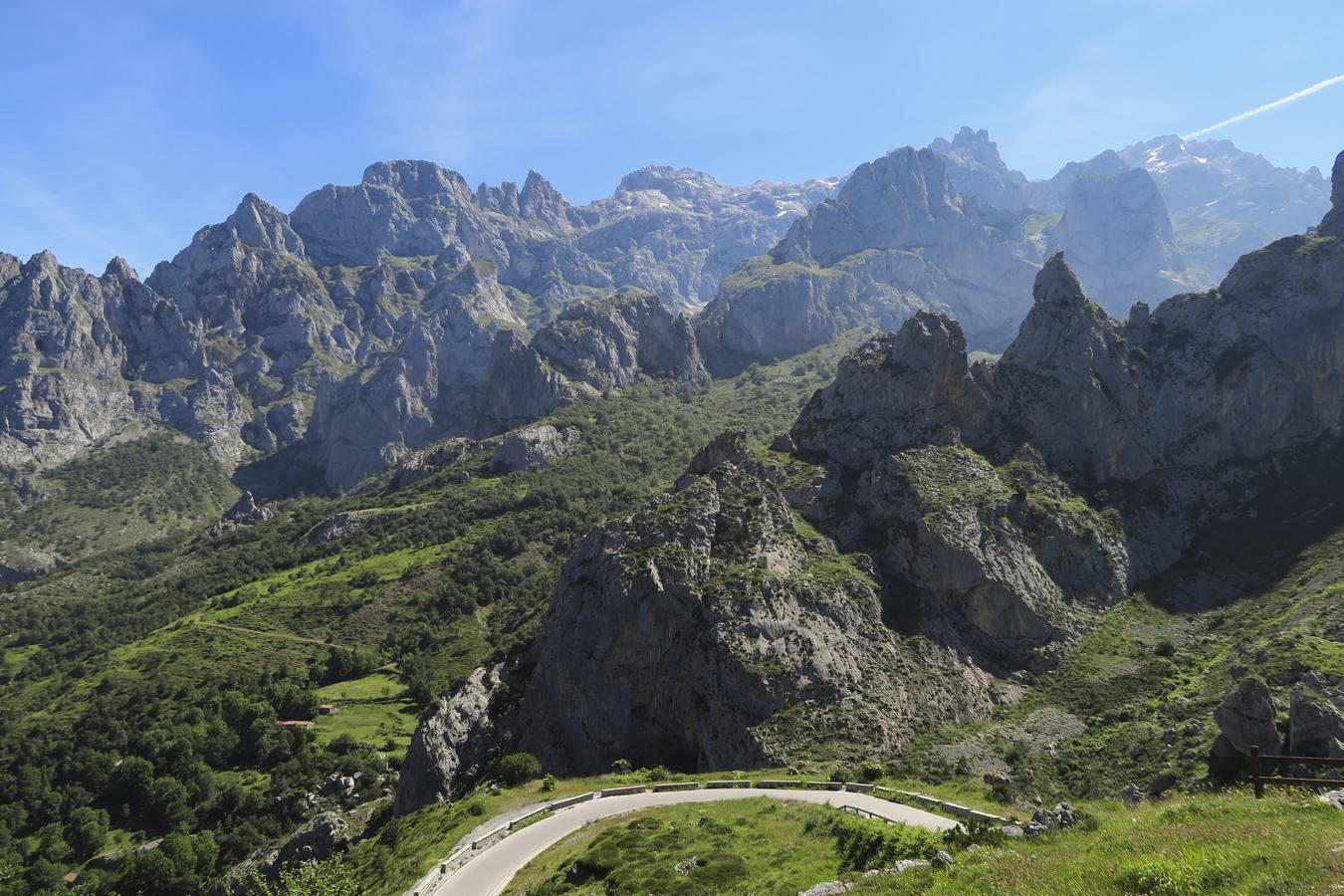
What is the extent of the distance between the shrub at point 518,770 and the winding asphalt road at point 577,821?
1581 cm

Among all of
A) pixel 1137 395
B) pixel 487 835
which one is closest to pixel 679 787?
pixel 487 835

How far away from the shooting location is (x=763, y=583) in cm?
8544

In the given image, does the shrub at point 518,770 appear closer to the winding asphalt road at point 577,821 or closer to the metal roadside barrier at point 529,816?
the metal roadside barrier at point 529,816

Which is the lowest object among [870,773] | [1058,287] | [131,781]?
[870,773]

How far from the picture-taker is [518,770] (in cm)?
7031

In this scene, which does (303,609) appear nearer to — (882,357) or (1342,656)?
(882,357)

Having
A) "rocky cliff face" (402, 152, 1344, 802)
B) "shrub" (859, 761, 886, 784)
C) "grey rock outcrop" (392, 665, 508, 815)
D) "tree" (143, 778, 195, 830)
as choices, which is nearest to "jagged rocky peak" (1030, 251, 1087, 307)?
"rocky cliff face" (402, 152, 1344, 802)

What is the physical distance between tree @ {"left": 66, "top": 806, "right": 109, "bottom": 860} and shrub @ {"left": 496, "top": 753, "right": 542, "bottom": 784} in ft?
268

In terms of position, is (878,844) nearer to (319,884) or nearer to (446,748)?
(319,884)

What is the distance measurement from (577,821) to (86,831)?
10146cm

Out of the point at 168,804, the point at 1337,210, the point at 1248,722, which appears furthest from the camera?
the point at 1337,210

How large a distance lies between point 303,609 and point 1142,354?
177m

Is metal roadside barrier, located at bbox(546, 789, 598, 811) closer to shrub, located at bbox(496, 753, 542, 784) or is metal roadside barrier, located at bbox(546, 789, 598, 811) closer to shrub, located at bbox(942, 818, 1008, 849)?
shrub, located at bbox(496, 753, 542, 784)

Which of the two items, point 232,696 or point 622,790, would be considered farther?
point 232,696
